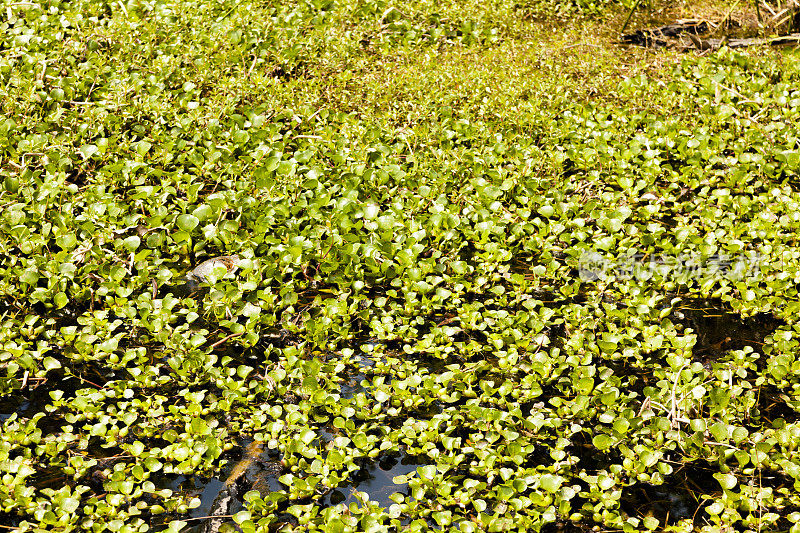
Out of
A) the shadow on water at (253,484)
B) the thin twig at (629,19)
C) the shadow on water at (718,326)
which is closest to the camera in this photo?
the shadow on water at (253,484)

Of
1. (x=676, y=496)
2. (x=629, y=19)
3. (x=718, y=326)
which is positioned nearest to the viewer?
(x=676, y=496)

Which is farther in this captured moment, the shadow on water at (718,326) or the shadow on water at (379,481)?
the shadow on water at (718,326)

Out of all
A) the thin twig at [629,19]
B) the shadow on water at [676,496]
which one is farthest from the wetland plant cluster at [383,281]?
the thin twig at [629,19]

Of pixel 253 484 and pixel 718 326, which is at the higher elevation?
pixel 253 484

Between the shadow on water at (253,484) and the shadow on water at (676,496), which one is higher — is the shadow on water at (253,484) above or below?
above

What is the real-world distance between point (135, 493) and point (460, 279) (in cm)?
177

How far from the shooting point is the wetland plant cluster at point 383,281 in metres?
2.64

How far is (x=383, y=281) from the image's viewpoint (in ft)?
11.8

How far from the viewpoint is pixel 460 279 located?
3.58 m

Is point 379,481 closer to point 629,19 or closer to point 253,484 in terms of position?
point 253,484

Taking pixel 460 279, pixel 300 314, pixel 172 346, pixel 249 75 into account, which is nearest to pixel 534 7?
pixel 249 75

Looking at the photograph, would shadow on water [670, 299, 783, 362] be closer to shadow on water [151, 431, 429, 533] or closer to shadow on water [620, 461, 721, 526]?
shadow on water [620, 461, 721, 526]

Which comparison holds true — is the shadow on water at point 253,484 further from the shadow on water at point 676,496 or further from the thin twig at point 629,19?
the thin twig at point 629,19

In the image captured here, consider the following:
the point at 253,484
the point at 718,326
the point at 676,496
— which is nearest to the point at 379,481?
the point at 253,484
